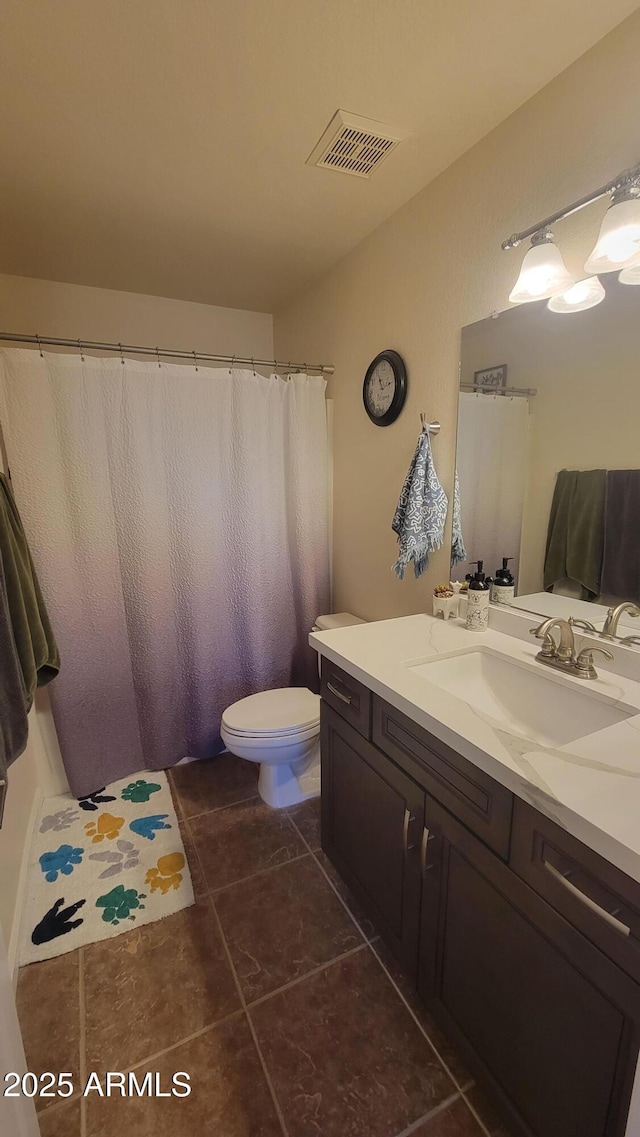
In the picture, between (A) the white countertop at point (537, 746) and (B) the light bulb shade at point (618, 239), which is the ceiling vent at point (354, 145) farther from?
(A) the white countertop at point (537, 746)

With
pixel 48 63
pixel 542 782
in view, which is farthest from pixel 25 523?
pixel 542 782

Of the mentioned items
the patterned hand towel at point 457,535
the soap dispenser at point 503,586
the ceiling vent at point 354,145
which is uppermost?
the ceiling vent at point 354,145

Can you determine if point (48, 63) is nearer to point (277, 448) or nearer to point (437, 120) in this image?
point (437, 120)

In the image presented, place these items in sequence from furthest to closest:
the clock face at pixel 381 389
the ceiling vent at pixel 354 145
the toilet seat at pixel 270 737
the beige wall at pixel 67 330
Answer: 1. the clock face at pixel 381 389
2. the toilet seat at pixel 270 737
3. the beige wall at pixel 67 330
4. the ceiling vent at pixel 354 145

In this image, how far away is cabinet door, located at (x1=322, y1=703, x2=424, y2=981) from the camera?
1121mm

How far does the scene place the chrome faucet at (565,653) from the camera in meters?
1.14

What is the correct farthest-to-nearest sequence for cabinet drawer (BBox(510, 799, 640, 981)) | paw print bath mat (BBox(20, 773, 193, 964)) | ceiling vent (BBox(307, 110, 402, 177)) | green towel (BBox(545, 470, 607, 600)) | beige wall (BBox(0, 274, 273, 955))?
1. beige wall (BBox(0, 274, 273, 955))
2. paw print bath mat (BBox(20, 773, 193, 964))
3. ceiling vent (BBox(307, 110, 402, 177))
4. green towel (BBox(545, 470, 607, 600))
5. cabinet drawer (BBox(510, 799, 640, 981))

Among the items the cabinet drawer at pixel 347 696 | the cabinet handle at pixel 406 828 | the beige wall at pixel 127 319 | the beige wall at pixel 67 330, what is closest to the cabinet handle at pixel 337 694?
the cabinet drawer at pixel 347 696

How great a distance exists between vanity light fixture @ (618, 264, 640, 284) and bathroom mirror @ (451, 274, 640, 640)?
13mm

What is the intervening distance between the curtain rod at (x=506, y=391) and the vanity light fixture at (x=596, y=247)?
0.22m

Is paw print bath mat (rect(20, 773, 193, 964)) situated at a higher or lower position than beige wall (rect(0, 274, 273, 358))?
lower

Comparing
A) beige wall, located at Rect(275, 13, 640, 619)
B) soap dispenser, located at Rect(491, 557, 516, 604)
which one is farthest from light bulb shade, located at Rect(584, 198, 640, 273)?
soap dispenser, located at Rect(491, 557, 516, 604)

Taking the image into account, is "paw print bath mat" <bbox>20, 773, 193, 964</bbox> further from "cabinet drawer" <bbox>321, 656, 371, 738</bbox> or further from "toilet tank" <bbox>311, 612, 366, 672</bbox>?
"toilet tank" <bbox>311, 612, 366, 672</bbox>

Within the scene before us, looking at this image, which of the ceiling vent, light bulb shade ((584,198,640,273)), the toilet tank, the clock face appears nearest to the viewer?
light bulb shade ((584,198,640,273))
